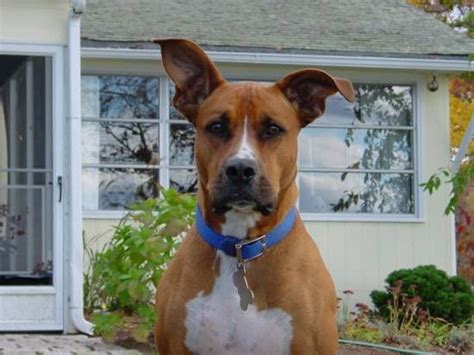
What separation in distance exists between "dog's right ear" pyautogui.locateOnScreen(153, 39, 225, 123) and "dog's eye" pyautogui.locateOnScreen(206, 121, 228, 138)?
0.99ft

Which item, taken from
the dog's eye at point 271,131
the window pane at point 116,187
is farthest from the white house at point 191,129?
the dog's eye at point 271,131

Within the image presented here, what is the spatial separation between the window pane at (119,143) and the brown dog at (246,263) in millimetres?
7304

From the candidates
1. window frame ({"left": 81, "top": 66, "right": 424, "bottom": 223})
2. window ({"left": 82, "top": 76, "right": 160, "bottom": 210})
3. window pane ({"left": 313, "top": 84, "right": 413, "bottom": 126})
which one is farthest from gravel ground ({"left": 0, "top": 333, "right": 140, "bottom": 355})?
window pane ({"left": 313, "top": 84, "right": 413, "bottom": 126})

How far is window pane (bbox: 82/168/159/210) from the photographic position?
12.4 m

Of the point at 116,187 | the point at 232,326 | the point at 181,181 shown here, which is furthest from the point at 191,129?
the point at 232,326

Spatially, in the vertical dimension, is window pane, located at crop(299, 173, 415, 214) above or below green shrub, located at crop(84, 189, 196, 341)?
above

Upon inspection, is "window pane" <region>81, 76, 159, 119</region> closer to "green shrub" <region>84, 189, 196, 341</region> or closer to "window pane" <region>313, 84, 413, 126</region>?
"window pane" <region>313, 84, 413, 126</region>

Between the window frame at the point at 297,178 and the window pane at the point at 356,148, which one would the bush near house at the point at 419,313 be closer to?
the window frame at the point at 297,178

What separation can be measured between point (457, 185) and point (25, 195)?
14.3 feet

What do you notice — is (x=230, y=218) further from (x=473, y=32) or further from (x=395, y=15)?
(x=473, y=32)

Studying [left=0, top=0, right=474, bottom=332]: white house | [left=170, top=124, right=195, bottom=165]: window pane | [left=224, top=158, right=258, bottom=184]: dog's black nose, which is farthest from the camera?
[left=170, top=124, right=195, bottom=165]: window pane

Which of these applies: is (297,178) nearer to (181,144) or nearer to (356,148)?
(356,148)

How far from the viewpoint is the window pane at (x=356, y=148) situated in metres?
13.2

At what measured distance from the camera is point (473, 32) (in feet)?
74.7
